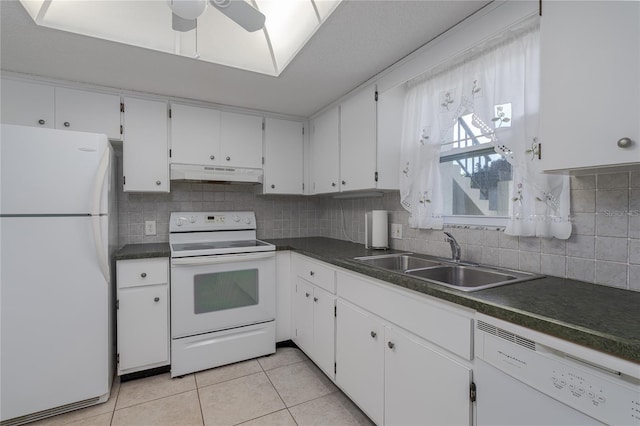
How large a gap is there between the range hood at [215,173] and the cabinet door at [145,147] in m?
0.11

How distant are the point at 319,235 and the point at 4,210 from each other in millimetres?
2467

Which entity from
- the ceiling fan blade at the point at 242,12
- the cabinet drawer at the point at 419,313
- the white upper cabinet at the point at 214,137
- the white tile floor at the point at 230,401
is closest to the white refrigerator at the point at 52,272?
the white tile floor at the point at 230,401

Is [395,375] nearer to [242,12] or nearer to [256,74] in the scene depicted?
[242,12]

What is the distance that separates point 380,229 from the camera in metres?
2.30

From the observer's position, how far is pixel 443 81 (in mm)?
1817

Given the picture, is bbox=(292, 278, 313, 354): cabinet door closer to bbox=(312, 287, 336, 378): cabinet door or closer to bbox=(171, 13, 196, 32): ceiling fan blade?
bbox=(312, 287, 336, 378): cabinet door

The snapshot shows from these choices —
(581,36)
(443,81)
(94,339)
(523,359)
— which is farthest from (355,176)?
(94,339)

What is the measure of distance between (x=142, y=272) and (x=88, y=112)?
1.26 metres

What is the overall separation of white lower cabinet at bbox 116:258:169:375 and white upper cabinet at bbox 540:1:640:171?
239 centimetres

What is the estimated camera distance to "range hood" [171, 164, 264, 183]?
8.12 feet

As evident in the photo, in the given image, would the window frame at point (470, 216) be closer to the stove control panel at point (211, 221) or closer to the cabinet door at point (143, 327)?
the stove control panel at point (211, 221)

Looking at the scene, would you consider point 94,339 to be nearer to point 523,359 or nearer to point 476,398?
point 476,398

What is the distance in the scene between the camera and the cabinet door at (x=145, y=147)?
236 cm

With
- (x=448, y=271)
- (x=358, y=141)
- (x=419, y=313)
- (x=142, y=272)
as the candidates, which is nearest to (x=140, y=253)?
(x=142, y=272)
